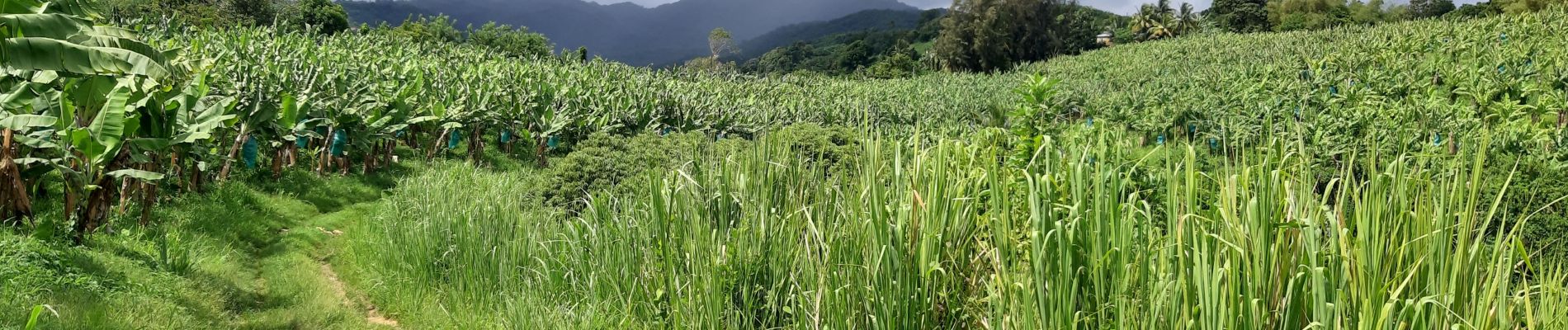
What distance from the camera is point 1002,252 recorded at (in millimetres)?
2654

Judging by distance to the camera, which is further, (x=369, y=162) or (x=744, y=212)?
(x=369, y=162)

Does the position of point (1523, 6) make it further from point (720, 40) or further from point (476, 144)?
point (720, 40)

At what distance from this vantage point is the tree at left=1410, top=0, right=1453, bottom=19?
50.0 meters

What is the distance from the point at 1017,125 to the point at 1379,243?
4.02 metres

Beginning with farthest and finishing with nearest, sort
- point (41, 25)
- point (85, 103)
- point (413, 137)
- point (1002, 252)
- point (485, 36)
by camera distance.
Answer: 1. point (485, 36)
2. point (413, 137)
3. point (85, 103)
4. point (41, 25)
5. point (1002, 252)

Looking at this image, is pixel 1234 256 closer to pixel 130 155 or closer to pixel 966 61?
pixel 130 155

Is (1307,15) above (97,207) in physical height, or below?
above

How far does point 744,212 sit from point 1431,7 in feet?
210

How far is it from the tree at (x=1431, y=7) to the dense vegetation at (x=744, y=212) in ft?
156

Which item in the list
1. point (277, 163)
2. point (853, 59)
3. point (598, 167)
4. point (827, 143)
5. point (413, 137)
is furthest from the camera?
point (853, 59)

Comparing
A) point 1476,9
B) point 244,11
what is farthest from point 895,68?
point 244,11

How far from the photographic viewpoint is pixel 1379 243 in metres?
1.97

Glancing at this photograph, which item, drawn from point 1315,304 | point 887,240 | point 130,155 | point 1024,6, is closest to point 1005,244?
point 887,240

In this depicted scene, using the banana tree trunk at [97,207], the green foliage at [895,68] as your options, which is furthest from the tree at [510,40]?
the banana tree trunk at [97,207]
